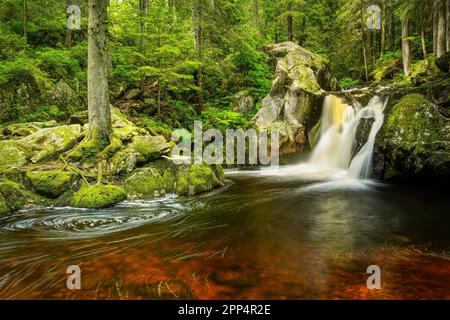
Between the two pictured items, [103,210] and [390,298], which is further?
[103,210]

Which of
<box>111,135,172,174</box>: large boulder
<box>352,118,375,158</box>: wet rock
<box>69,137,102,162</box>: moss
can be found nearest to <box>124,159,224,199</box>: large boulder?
<box>111,135,172,174</box>: large boulder

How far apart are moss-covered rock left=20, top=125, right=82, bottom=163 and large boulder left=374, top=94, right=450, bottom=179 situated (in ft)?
31.4

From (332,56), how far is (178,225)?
80.2ft

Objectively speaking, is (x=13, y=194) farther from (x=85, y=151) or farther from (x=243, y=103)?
(x=243, y=103)

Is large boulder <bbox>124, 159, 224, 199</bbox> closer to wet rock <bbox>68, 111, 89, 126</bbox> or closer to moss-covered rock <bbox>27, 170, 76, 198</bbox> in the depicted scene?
moss-covered rock <bbox>27, 170, 76, 198</bbox>

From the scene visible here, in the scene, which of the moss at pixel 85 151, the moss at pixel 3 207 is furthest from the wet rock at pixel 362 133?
A: the moss at pixel 3 207

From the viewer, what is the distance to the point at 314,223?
5648 millimetres

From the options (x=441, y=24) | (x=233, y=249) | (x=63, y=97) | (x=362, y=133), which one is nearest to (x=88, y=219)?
(x=233, y=249)

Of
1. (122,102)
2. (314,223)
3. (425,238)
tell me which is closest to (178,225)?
(314,223)

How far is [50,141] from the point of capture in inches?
330

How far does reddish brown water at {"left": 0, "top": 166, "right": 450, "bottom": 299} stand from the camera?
3.13m

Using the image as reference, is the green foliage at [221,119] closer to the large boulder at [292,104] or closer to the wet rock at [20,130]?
the large boulder at [292,104]

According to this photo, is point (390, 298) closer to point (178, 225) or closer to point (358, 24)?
point (178, 225)

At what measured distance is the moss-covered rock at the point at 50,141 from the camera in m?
7.97
